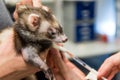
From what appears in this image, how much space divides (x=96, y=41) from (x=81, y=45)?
0.18 metres

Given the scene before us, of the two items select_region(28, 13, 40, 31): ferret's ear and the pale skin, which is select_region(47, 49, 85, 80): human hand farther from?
select_region(28, 13, 40, 31): ferret's ear

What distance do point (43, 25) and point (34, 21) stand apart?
0.03 meters

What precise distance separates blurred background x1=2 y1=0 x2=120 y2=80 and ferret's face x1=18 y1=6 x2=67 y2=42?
5.72 ft

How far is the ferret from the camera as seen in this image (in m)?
0.79

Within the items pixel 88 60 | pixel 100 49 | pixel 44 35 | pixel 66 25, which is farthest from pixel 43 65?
pixel 66 25

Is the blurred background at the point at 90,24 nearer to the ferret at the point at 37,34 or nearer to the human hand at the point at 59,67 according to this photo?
the human hand at the point at 59,67

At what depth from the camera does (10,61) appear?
0.88 metres

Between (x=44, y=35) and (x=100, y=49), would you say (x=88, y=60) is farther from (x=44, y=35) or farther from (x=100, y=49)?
(x=44, y=35)

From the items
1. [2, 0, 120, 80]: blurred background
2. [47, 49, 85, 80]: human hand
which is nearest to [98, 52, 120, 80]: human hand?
[47, 49, 85, 80]: human hand

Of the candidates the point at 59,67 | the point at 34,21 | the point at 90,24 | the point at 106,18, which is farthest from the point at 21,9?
the point at 106,18

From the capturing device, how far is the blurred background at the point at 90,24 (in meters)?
2.63

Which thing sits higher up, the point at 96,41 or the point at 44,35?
the point at 44,35

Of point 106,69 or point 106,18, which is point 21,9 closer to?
point 106,69

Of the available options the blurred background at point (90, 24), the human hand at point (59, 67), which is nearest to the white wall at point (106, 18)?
the blurred background at point (90, 24)
